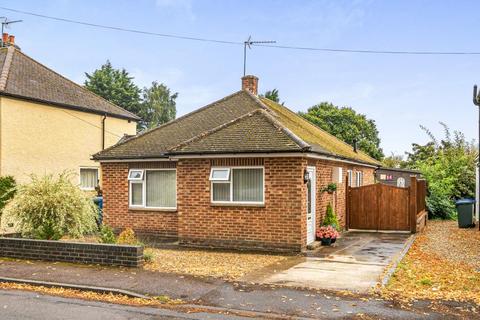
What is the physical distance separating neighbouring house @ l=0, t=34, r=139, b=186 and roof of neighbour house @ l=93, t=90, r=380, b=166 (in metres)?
4.71

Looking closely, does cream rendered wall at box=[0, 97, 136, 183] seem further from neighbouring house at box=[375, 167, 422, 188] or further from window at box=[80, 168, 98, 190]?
neighbouring house at box=[375, 167, 422, 188]

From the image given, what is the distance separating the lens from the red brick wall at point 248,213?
12.8m

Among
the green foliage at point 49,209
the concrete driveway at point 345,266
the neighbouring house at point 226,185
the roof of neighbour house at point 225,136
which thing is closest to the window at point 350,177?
the neighbouring house at point 226,185

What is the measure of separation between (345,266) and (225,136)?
17.4ft

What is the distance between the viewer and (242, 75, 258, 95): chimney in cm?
1969

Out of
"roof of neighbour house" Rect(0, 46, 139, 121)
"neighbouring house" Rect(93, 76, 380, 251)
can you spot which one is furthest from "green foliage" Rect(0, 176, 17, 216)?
"neighbouring house" Rect(93, 76, 380, 251)

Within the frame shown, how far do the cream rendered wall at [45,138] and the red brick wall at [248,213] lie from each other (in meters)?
6.97

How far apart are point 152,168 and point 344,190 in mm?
6992

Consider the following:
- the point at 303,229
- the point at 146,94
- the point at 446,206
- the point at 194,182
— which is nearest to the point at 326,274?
the point at 303,229

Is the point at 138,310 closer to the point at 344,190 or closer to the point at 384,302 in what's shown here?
the point at 384,302

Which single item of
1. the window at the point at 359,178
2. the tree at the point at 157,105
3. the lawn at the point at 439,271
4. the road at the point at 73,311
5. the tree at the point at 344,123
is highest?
the tree at the point at 157,105

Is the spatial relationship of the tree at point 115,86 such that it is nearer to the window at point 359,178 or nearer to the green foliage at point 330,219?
the window at point 359,178

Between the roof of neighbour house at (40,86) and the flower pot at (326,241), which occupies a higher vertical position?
the roof of neighbour house at (40,86)

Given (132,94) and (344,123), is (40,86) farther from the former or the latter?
(344,123)
